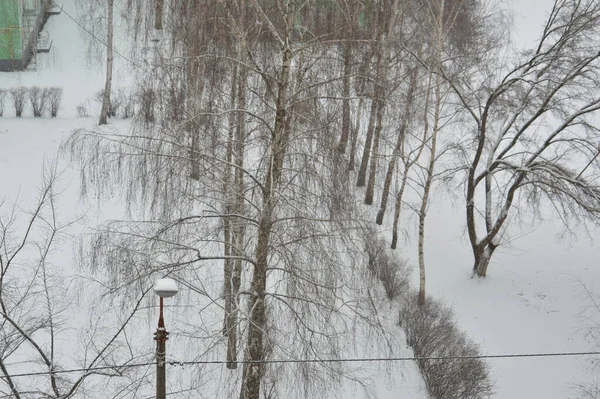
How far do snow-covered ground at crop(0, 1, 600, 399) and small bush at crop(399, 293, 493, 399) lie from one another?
326 millimetres

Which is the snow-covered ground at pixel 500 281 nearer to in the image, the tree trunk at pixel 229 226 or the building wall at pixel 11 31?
the tree trunk at pixel 229 226

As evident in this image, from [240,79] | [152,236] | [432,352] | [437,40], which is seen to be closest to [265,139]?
[240,79]

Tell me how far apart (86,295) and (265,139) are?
5.08 m

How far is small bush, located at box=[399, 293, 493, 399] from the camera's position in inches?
395

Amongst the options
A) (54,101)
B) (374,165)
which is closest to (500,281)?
(374,165)

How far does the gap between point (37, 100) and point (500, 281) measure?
12371 mm

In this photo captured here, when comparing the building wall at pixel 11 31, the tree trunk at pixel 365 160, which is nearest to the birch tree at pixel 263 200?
the tree trunk at pixel 365 160

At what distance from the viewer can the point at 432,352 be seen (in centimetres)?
1099

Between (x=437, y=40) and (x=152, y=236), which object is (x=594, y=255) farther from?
(x=152, y=236)

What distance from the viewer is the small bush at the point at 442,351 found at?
1003cm

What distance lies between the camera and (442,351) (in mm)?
10867

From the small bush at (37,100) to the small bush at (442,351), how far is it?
34.8ft

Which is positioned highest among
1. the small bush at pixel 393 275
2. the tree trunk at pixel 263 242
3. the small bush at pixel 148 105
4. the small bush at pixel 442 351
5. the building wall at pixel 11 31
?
the building wall at pixel 11 31

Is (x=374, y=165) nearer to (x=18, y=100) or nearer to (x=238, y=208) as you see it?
(x=238, y=208)
